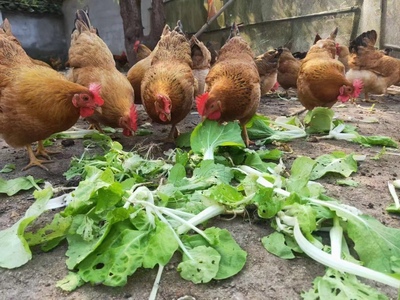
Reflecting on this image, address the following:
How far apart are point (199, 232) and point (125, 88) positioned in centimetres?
254

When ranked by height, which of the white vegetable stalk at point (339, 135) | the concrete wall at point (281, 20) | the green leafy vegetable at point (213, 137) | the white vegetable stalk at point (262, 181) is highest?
the concrete wall at point (281, 20)

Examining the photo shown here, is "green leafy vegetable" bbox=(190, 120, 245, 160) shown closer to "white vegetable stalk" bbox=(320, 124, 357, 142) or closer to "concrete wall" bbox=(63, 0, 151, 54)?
"white vegetable stalk" bbox=(320, 124, 357, 142)

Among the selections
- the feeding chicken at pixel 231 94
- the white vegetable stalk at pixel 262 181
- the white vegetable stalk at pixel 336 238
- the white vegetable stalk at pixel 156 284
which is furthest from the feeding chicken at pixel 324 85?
the white vegetable stalk at pixel 156 284

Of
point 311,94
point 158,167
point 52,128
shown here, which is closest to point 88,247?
point 158,167

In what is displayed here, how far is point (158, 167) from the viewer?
8.94 feet

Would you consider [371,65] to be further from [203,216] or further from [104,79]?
[203,216]

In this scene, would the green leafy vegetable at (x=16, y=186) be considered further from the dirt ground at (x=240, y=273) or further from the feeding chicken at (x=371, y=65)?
the feeding chicken at (x=371, y=65)

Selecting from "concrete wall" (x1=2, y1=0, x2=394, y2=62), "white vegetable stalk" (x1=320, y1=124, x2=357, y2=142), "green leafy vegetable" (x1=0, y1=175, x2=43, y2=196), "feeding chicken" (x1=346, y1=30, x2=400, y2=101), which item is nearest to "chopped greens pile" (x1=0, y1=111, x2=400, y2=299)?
"green leafy vegetable" (x1=0, y1=175, x2=43, y2=196)

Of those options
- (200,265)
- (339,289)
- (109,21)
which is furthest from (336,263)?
(109,21)

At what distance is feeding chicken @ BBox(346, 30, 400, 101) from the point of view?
6750 millimetres

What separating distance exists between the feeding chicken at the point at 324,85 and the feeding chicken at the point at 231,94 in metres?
1.13

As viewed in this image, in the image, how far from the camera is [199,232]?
180 centimetres

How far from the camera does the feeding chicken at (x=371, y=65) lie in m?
6.75

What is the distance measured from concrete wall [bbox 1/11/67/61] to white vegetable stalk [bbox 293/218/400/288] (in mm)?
15325
